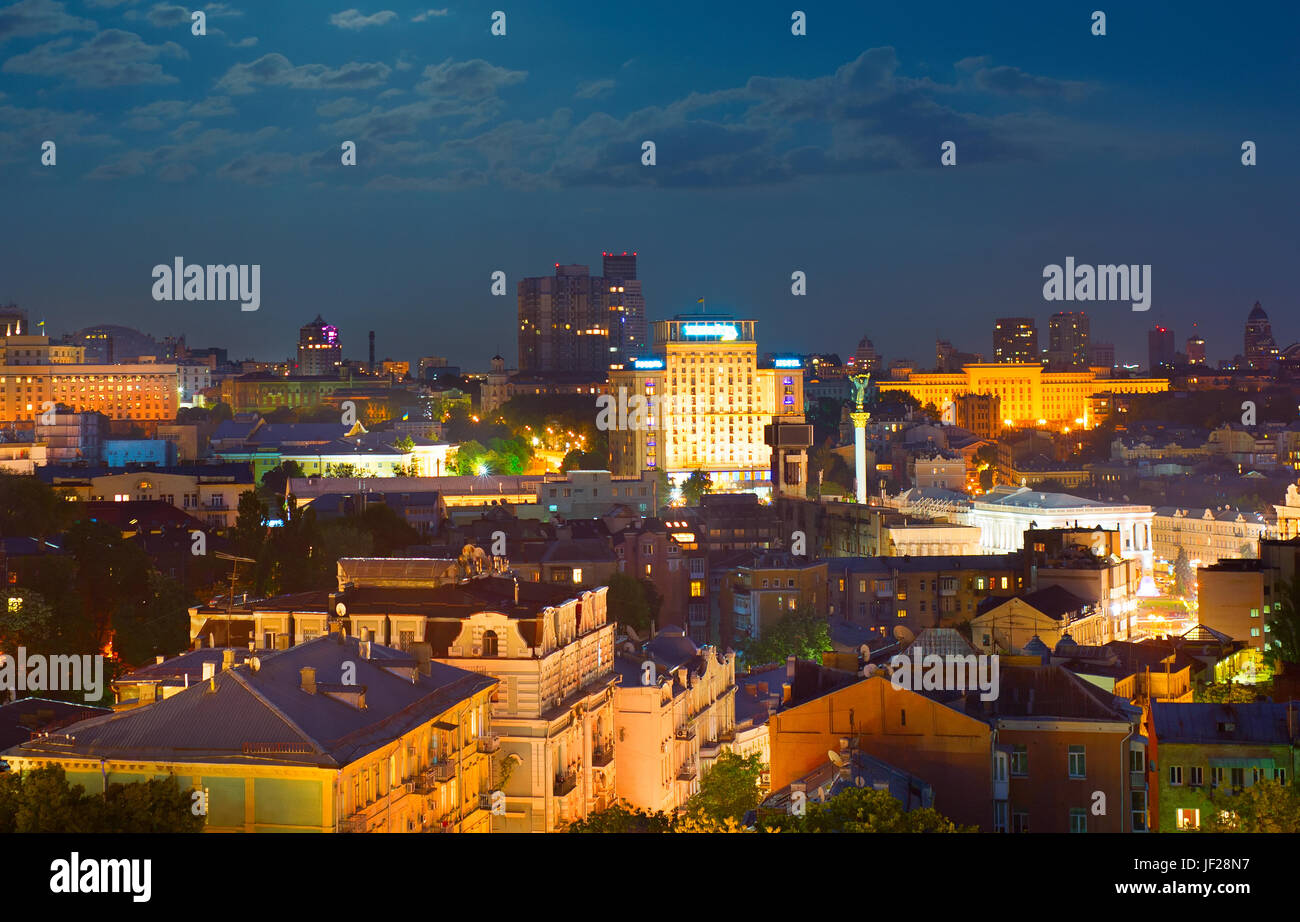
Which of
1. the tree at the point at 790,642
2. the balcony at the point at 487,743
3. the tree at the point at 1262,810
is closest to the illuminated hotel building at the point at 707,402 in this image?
the tree at the point at 790,642

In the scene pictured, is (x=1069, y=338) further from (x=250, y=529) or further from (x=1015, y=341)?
(x=250, y=529)

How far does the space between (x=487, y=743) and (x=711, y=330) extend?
237ft

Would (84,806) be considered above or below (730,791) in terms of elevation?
above

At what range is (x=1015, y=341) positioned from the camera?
470 feet

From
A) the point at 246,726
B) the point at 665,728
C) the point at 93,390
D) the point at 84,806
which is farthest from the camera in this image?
the point at 93,390

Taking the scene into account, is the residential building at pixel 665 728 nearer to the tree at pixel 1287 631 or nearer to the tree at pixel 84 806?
the tree at pixel 1287 631

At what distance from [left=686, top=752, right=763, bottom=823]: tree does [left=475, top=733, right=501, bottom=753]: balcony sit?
227 centimetres

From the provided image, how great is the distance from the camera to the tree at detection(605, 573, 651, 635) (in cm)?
3616

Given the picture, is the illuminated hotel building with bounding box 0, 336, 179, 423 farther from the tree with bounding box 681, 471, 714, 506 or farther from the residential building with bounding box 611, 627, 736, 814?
the residential building with bounding box 611, 627, 736, 814

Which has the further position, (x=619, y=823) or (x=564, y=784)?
(x=564, y=784)

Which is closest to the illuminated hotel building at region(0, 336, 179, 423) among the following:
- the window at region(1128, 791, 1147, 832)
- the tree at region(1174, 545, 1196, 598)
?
the tree at region(1174, 545, 1196, 598)

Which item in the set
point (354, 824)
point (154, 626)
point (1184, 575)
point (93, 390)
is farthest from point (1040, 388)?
point (354, 824)

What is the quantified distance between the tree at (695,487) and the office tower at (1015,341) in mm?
68471

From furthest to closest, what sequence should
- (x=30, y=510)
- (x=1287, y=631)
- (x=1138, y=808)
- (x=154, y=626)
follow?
(x=30, y=510)
(x=1287, y=631)
(x=154, y=626)
(x=1138, y=808)
